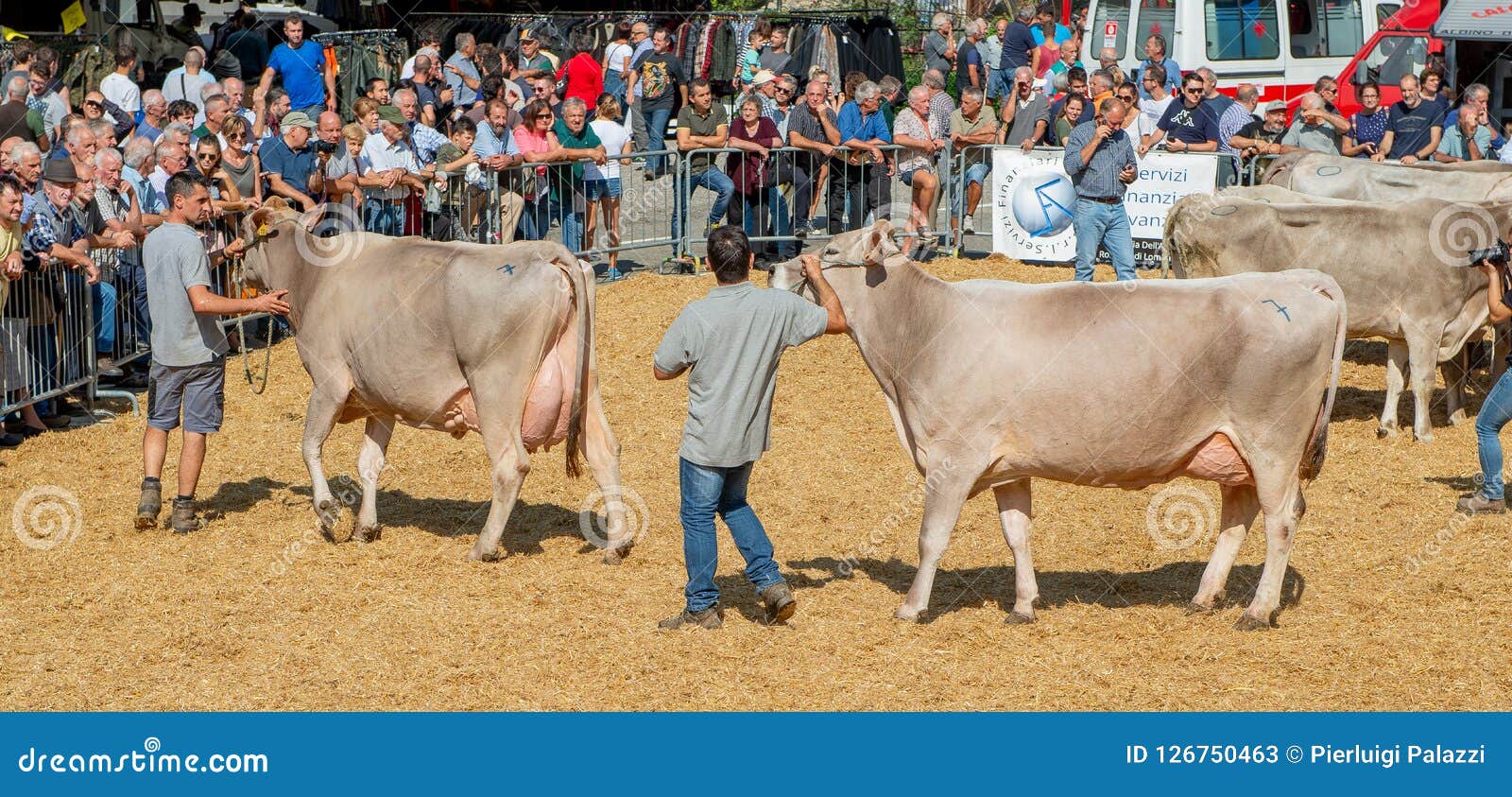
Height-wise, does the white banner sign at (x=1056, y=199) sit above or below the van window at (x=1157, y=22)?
below

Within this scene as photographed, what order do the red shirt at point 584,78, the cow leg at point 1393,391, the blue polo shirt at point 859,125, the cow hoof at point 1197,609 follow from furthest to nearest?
the red shirt at point 584,78, the blue polo shirt at point 859,125, the cow leg at point 1393,391, the cow hoof at point 1197,609

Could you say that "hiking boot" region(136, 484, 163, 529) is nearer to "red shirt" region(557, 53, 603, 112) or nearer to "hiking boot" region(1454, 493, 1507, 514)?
"hiking boot" region(1454, 493, 1507, 514)

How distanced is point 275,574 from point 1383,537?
5.93m

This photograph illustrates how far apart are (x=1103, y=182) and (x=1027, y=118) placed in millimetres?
3755

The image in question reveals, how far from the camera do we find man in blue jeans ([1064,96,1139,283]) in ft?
44.4

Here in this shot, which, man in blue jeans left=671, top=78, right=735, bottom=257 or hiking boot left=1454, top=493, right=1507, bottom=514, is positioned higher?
man in blue jeans left=671, top=78, right=735, bottom=257

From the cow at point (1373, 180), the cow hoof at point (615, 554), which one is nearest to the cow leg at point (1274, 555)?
the cow hoof at point (615, 554)

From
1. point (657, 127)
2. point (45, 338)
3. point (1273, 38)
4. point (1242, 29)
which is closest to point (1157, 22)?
point (1242, 29)

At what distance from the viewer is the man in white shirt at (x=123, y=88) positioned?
16.9 m

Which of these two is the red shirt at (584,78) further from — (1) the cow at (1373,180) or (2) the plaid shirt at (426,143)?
(1) the cow at (1373,180)

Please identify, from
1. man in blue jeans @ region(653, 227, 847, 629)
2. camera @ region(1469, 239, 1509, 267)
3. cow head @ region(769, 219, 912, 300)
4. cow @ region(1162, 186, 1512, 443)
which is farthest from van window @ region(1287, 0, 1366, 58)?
man in blue jeans @ region(653, 227, 847, 629)

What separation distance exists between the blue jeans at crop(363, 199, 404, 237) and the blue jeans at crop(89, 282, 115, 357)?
2322 millimetres

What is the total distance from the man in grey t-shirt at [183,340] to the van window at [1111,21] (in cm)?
1501

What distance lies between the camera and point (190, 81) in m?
17.5
